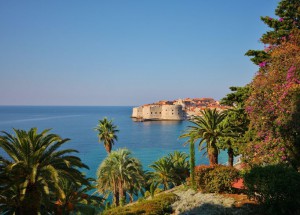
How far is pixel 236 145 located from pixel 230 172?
797 centimetres

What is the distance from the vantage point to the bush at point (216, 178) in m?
18.8

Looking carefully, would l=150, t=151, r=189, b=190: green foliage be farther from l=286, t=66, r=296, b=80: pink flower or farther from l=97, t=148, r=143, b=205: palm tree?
l=286, t=66, r=296, b=80: pink flower

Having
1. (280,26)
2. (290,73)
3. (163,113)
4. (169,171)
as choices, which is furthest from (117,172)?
(163,113)

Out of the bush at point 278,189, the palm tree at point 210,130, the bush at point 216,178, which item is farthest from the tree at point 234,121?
the bush at point 278,189

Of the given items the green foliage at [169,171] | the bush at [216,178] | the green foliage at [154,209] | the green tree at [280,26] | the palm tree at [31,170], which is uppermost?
the green tree at [280,26]

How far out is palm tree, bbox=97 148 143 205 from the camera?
1134 inches

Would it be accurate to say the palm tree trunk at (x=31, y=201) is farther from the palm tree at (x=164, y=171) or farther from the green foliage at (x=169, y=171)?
the green foliage at (x=169, y=171)

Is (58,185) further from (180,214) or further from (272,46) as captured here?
(272,46)

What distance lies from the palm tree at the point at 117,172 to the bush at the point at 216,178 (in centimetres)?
1099

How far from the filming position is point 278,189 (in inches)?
500

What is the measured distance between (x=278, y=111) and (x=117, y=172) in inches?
681

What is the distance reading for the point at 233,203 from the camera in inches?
650

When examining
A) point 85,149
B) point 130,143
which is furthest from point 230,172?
point 130,143

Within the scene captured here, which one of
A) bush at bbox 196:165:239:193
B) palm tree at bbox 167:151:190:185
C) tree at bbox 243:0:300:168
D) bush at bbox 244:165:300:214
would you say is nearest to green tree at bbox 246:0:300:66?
tree at bbox 243:0:300:168
